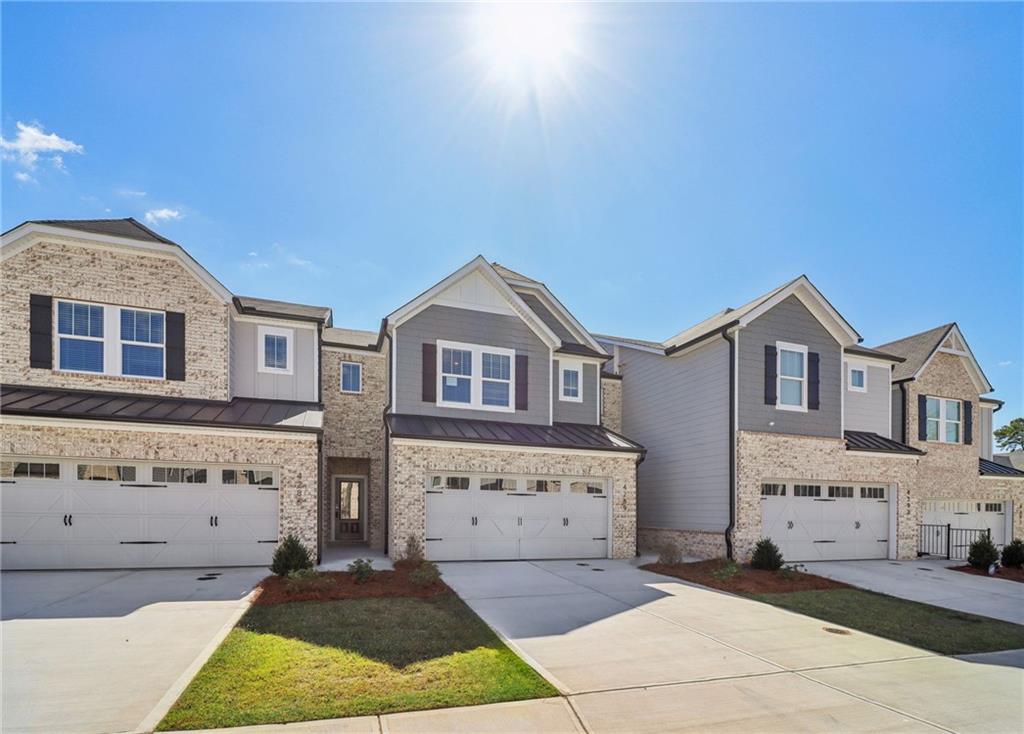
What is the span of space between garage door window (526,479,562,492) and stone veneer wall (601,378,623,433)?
5.85 meters

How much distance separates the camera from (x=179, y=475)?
1323cm

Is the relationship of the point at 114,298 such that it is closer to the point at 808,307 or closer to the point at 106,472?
the point at 106,472

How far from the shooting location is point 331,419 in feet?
58.4

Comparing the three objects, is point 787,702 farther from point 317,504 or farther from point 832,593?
point 317,504

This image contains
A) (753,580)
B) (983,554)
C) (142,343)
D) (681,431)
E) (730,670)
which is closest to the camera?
(730,670)

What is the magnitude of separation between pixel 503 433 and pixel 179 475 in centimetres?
800

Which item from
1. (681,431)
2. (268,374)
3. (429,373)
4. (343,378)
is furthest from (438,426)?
(681,431)

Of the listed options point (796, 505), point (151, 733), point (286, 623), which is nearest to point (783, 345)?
point (796, 505)

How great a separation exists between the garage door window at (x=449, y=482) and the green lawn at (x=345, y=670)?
20.1 feet

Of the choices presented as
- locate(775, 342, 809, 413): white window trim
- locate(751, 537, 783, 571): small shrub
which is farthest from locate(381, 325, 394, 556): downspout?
locate(775, 342, 809, 413): white window trim

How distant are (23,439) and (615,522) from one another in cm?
1442

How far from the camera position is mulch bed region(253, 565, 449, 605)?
1002 cm

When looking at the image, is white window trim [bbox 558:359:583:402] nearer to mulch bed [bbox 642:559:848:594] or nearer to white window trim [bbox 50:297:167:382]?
mulch bed [bbox 642:559:848:594]

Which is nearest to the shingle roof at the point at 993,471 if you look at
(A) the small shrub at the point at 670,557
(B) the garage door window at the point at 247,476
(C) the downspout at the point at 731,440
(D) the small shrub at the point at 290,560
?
(C) the downspout at the point at 731,440
